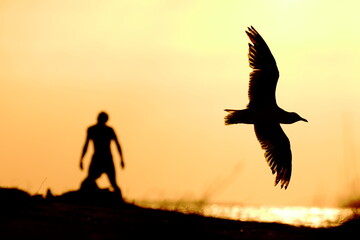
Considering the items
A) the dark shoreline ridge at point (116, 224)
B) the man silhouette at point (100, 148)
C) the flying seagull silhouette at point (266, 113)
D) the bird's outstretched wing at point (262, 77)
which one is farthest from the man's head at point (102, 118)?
the bird's outstretched wing at point (262, 77)

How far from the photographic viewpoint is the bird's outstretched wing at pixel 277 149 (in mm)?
13789

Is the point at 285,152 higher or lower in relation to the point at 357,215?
higher

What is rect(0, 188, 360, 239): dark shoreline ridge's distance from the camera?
29.9ft

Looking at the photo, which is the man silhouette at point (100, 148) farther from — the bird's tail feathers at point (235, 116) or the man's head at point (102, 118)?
the bird's tail feathers at point (235, 116)

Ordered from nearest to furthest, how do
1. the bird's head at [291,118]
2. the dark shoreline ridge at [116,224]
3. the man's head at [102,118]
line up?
1. the dark shoreline ridge at [116,224]
2. the bird's head at [291,118]
3. the man's head at [102,118]

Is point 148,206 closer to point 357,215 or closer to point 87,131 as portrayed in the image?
point 87,131

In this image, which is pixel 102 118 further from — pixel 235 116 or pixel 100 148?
pixel 235 116

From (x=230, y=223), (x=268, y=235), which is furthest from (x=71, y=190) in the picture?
(x=268, y=235)

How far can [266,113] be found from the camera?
13.3m

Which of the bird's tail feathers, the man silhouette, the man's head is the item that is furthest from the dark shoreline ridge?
the bird's tail feathers

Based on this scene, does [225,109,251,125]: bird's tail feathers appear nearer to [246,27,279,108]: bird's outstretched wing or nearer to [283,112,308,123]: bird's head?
[246,27,279,108]: bird's outstretched wing

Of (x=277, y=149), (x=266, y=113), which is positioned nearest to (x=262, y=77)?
(x=266, y=113)

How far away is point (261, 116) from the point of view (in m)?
13.3

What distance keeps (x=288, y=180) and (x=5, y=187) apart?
503 centimetres
